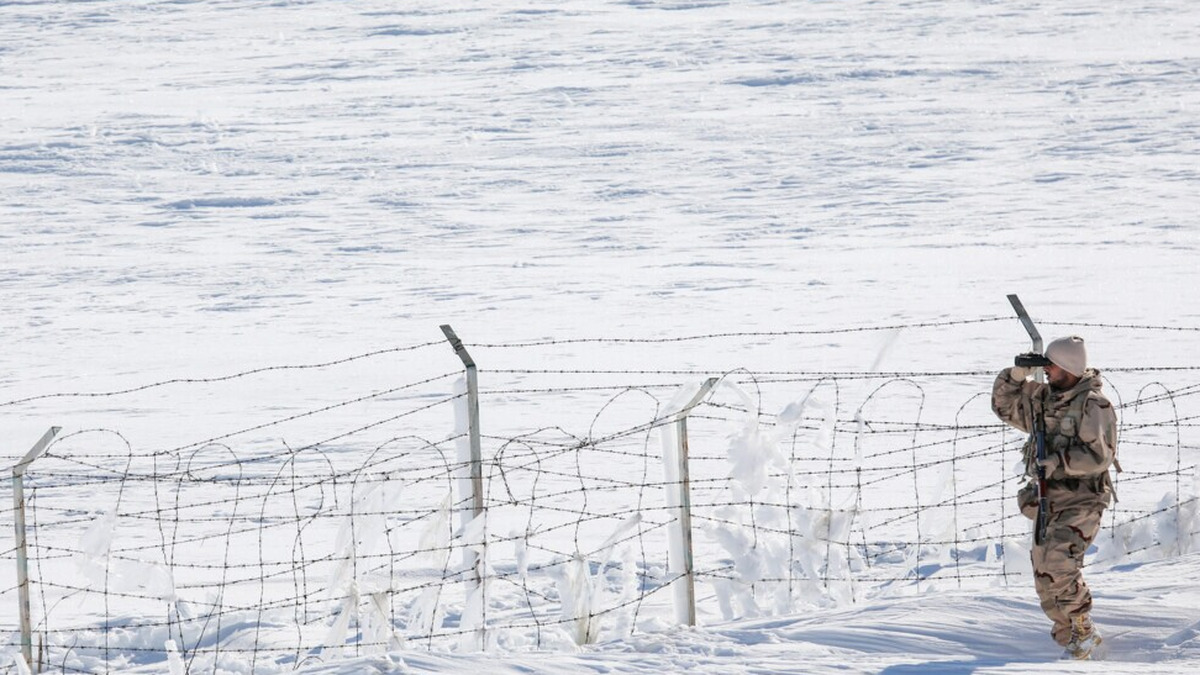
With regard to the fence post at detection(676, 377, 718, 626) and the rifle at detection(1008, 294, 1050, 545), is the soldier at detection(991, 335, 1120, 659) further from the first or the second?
the fence post at detection(676, 377, 718, 626)

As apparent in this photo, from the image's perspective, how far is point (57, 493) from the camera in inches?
420

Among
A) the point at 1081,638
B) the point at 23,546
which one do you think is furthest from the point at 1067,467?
the point at 23,546

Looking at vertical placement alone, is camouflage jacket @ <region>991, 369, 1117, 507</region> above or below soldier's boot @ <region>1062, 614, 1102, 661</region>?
above

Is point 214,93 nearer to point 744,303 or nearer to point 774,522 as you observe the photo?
point 744,303

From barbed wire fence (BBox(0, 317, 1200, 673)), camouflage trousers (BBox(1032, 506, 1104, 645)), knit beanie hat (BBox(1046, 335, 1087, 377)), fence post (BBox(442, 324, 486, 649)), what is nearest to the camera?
knit beanie hat (BBox(1046, 335, 1087, 377))

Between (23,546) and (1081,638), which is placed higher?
(23,546)

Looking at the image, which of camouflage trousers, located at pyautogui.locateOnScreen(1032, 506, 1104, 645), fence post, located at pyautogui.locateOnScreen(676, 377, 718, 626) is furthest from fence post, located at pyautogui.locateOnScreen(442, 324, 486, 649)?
camouflage trousers, located at pyautogui.locateOnScreen(1032, 506, 1104, 645)

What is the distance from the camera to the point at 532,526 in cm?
967

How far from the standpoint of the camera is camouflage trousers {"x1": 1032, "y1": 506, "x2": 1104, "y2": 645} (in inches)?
202

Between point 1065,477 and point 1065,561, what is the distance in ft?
0.87

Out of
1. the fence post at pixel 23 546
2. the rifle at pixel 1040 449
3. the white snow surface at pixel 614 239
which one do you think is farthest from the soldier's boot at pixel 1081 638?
the fence post at pixel 23 546

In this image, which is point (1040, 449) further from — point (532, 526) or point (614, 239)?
point (614, 239)

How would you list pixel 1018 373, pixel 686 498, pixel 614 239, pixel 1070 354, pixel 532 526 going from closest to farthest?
pixel 1070 354 → pixel 1018 373 → pixel 686 498 → pixel 532 526 → pixel 614 239

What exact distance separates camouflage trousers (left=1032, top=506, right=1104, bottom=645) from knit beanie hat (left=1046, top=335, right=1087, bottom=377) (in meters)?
0.46
